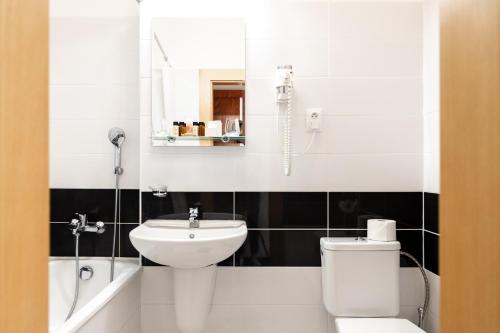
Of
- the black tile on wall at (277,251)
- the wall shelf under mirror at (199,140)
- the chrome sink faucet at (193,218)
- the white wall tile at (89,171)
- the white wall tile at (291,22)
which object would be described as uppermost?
the white wall tile at (291,22)

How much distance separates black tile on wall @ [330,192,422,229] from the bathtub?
3.66ft

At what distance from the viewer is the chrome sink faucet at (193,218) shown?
1744 mm

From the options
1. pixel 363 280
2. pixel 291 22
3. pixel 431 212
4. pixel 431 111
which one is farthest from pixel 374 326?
pixel 291 22

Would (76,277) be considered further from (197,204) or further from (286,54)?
(286,54)

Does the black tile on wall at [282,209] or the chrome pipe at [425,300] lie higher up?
the black tile on wall at [282,209]

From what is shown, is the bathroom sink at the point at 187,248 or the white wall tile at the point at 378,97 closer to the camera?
the bathroom sink at the point at 187,248

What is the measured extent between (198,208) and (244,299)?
0.56m

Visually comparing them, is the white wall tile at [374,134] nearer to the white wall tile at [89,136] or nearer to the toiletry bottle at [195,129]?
the toiletry bottle at [195,129]

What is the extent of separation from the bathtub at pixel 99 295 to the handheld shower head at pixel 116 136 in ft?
2.22

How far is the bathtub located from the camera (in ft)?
4.46

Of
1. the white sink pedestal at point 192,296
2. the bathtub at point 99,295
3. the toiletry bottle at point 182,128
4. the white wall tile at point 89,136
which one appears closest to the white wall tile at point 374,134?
the toiletry bottle at point 182,128

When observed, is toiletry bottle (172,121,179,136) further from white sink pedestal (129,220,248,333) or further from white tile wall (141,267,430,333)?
white tile wall (141,267,430,333)
